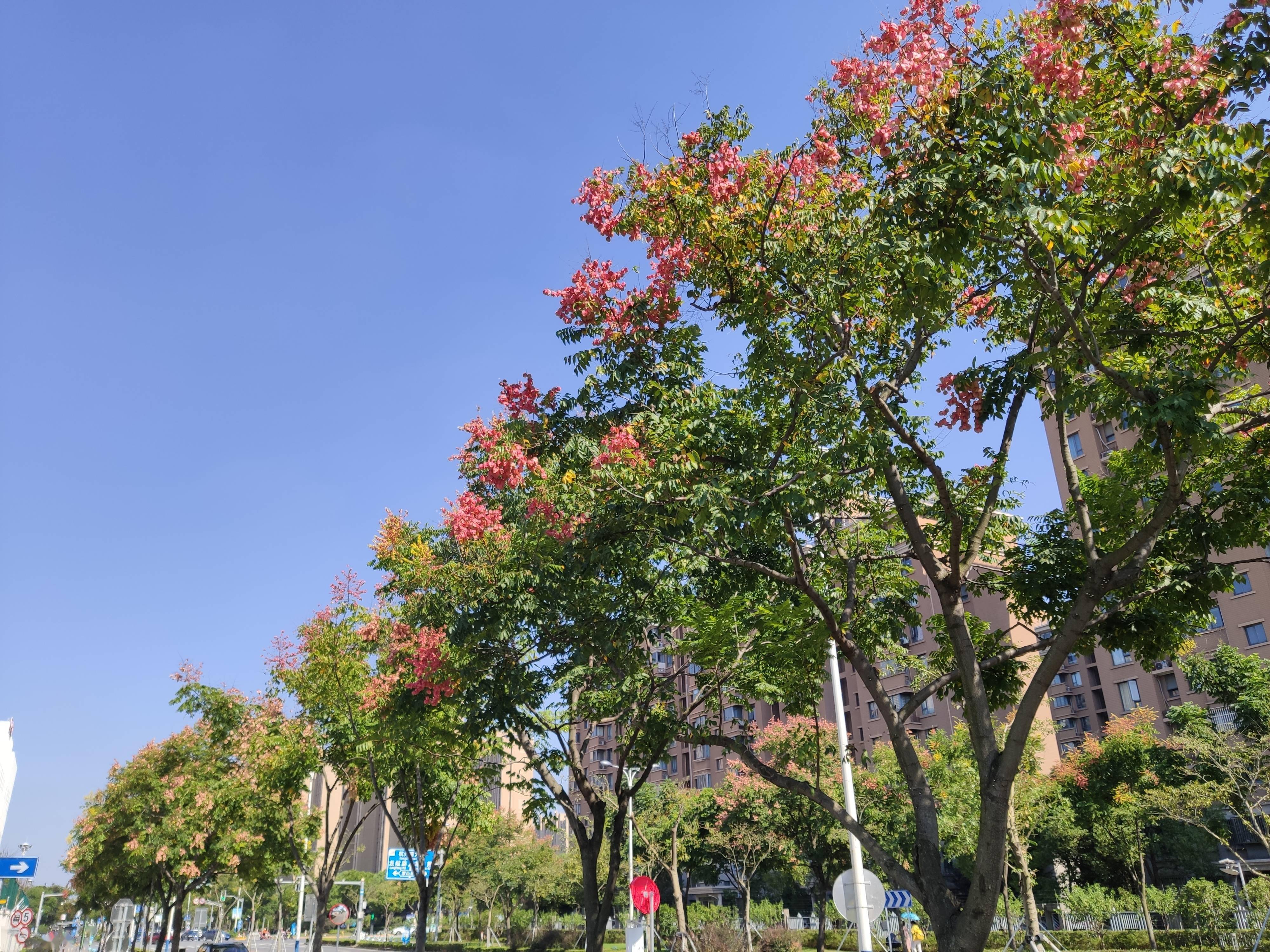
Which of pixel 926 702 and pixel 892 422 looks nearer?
pixel 892 422

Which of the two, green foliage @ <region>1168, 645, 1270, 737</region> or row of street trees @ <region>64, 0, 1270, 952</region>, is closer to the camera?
row of street trees @ <region>64, 0, 1270, 952</region>

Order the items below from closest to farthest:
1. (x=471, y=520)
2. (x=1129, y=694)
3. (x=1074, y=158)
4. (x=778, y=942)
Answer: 1. (x=1074, y=158)
2. (x=471, y=520)
3. (x=778, y=942)
4. (x=1129, y=694)

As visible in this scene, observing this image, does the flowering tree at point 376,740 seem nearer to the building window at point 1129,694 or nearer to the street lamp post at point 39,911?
the street lamp post at point 39,911

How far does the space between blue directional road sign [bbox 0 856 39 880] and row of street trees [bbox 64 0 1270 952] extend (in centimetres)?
1644

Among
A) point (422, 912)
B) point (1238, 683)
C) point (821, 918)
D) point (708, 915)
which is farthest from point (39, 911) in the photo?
point (1238, 683)

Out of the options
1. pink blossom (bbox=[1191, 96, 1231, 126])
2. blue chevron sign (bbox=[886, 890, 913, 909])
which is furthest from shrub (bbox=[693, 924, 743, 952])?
pink blossom (bbox=[1191, 96, 1231, 126])

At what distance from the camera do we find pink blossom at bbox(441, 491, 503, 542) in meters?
12.6

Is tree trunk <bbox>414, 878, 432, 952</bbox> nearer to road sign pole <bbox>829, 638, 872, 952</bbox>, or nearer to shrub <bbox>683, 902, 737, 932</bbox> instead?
road sign pole <bbox>829, 638, 872, 952</bbox>

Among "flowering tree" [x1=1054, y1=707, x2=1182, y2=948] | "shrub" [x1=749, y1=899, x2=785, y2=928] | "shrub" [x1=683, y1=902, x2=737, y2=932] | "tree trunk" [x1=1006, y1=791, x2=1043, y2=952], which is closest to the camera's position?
"tree trunk" [x1=1006, y1=791, x2=1043, y2=952]

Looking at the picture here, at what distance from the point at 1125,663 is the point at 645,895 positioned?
3812 cm

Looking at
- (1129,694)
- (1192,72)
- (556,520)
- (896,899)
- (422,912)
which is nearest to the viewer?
(1192,72)

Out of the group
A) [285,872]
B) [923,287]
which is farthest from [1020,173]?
[285,872]

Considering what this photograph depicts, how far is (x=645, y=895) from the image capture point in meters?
19.0

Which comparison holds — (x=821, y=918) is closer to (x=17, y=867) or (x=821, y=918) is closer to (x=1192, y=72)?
(x=17, y=867)
